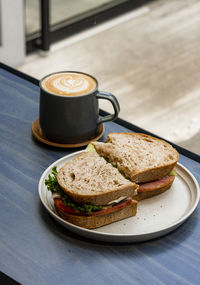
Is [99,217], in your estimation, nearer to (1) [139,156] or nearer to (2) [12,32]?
(1) [139,156]

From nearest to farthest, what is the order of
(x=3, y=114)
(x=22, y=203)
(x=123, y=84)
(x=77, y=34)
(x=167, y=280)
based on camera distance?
(x=167, y=280), (x=22, y=203), (x=3, y=114), (x=123, y=84), (x=77, y=34)

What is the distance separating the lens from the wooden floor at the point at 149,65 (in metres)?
2.71

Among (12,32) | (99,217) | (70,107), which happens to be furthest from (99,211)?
(12,32)

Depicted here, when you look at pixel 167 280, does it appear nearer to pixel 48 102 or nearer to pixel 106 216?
pixel 106 216

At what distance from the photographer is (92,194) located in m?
0.98

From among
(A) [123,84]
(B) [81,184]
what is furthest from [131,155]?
(A) [123,84]

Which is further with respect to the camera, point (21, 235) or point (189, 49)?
point (189, 49)

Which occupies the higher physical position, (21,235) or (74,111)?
(74,111)

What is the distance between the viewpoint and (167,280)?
92 centimetres

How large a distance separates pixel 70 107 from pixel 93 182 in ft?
0.79

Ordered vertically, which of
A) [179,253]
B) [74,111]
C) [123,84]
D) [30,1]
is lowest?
[123,84]

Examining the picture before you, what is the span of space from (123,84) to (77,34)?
66cm

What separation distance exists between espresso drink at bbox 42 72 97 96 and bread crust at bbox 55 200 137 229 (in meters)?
0.32

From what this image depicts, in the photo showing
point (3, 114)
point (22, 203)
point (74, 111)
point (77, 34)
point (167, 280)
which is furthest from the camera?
point (77, 34)
